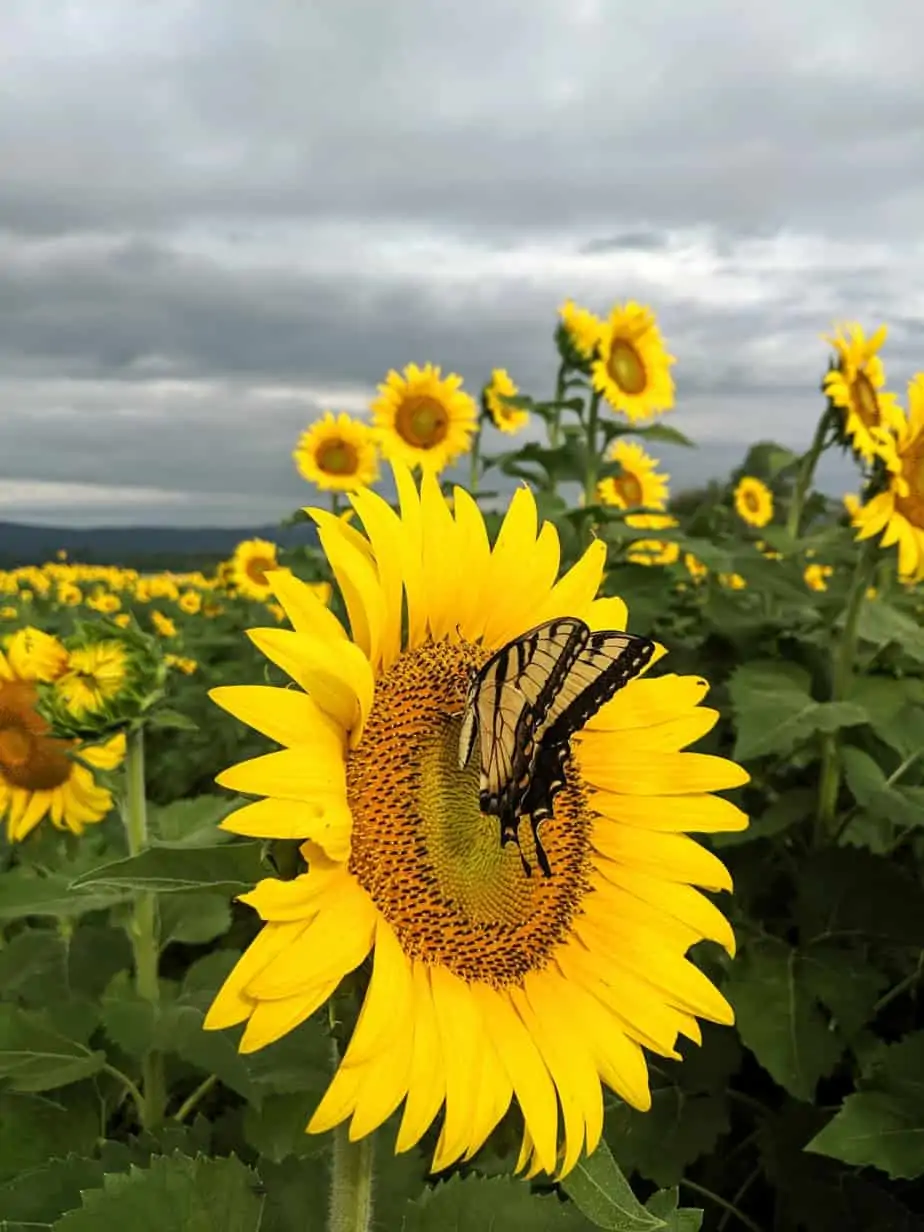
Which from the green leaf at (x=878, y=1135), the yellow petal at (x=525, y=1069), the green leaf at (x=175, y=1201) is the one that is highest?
the yellow petal at (x=525, y=1069)

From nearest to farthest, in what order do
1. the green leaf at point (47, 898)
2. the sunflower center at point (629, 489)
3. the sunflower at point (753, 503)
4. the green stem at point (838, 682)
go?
the green leaf at point (47, 898) → the green stem at point (838, 682) → the sunflower center at point (629, 489) → the sunflower at point (753, 503)

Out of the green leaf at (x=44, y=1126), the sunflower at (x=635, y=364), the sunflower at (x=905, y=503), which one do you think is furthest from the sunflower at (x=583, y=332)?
the green leaf at (x=44, y=1126)

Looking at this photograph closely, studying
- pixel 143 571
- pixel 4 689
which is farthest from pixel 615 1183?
pixel 143 571

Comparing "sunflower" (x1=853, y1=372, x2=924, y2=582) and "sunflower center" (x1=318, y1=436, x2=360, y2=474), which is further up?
"sunflower center" (x1=318, y1=436, x2=360, y2=474)

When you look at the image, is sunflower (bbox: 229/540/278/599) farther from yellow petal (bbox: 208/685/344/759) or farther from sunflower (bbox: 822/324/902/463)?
yellow petal (bbox: 208/685/344/759)

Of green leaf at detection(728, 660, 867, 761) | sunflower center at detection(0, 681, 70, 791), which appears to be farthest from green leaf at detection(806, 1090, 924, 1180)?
sunflower center at detection(0, 681, 70, 791)

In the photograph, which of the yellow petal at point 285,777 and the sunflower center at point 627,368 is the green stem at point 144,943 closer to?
the yellow petal at point 285,777
